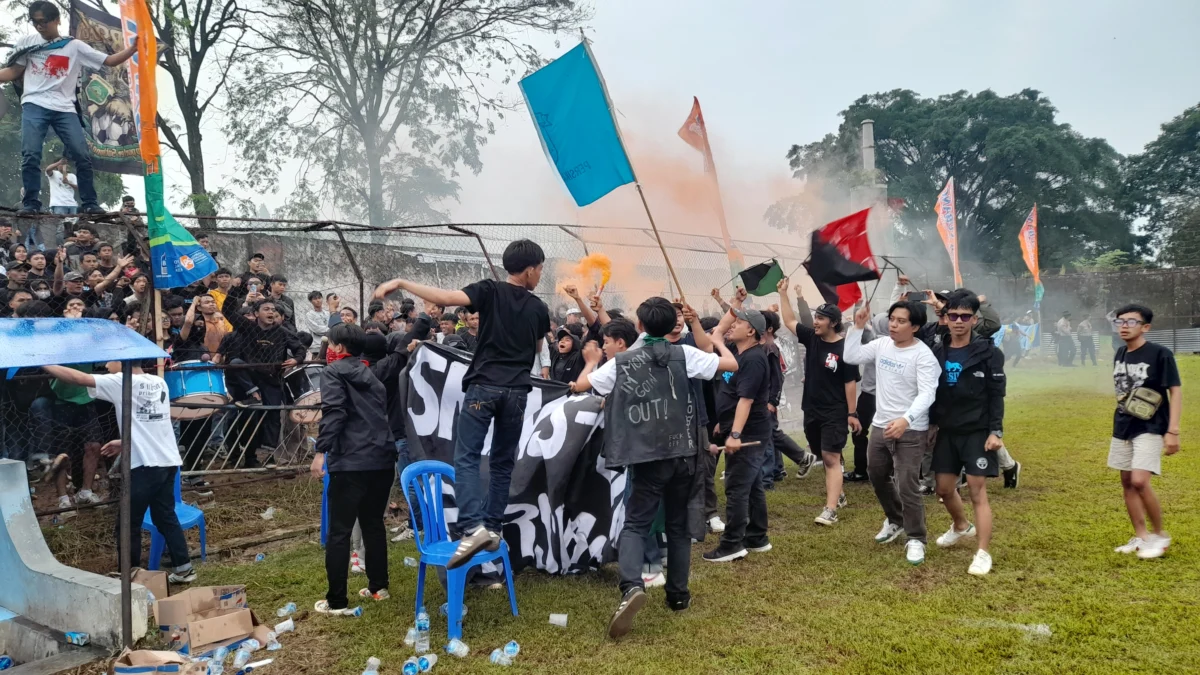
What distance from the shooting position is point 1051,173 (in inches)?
1588

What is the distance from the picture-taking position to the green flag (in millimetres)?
7945

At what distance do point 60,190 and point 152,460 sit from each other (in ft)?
21.7

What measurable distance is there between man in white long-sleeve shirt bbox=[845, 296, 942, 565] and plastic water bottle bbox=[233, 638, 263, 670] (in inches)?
161

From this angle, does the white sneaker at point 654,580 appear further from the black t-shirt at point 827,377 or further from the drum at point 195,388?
the drum at point 195,388

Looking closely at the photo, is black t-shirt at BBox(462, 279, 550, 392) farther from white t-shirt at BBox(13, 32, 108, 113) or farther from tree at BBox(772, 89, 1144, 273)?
tree at BBox(772, 89, 1144, 273)

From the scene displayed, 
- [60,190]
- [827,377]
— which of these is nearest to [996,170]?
[827,377]

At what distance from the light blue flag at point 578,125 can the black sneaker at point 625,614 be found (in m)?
3.42

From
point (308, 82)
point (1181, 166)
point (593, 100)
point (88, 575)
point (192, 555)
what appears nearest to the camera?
point (88, 575)

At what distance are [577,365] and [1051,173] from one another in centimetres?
4089

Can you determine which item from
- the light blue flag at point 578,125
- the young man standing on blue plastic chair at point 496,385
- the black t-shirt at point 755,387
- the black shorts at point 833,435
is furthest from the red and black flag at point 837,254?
the young man standing on blue plastic chair at point 496,385

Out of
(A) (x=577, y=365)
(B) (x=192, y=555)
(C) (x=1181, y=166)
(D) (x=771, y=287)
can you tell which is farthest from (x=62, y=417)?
(C) (x=1181, y=166)

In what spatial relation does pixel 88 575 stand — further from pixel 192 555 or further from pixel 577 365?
pixel 577 365

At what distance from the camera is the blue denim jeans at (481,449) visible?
4.59 metres

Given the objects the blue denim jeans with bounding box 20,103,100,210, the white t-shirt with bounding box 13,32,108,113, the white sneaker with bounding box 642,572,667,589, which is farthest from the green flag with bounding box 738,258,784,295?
the blue denim jeans with bounding box 20,103,100,210
